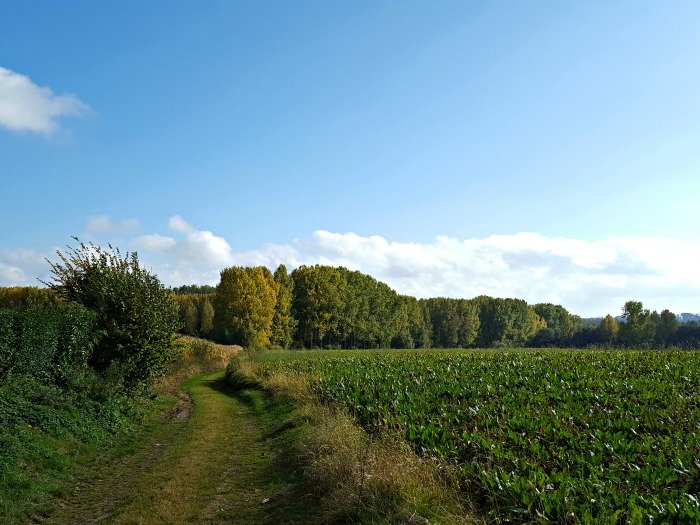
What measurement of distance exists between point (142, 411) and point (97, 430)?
4.81 m

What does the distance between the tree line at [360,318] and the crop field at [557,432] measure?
29543 mm

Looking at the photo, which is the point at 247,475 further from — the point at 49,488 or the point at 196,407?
the point at 196,407

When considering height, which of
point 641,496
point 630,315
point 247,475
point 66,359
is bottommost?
point 247,475

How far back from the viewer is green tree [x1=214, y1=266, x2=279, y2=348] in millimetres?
67000

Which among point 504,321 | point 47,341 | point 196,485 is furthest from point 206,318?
point 196,485

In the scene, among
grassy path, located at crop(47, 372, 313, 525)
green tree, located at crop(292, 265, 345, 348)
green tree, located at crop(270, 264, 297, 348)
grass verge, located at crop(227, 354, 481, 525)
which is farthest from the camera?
green tree, located at crop(292, 265, 345, 348)

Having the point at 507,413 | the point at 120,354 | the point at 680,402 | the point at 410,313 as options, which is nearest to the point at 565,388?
the point at 680,402

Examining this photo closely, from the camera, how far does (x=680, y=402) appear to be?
1443cm

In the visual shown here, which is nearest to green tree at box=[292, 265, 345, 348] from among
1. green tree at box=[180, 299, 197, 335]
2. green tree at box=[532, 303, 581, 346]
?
green tree at box=[180, 299, 197, 335]

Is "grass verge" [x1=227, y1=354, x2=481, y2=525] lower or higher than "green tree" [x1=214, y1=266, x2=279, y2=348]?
lower

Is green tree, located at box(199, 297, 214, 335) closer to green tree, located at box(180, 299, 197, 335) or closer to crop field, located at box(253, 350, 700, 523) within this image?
green tree, located at box(180, 299, 197, 335)

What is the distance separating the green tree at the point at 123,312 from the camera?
20.7 meters

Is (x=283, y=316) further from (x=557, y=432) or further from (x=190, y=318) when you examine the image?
(x=557, y=432)

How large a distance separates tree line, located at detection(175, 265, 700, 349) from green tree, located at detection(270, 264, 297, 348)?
153mm
